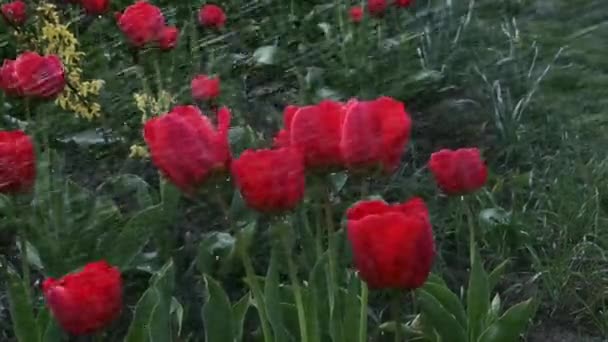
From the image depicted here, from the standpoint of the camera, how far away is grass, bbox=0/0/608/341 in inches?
76.2

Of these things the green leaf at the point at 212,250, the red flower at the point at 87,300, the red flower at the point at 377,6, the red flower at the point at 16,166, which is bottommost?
the green leaf at the point at 212,250

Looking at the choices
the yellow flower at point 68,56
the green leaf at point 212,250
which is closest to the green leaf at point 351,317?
the green leaf at point 212,250

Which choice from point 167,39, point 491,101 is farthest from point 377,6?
point 167,39

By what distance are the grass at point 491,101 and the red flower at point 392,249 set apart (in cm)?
86

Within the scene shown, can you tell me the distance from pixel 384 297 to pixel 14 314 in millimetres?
656

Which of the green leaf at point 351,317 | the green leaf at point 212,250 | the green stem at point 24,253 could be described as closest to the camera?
the green leaf at point 351,317

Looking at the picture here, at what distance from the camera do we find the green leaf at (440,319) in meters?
1.43

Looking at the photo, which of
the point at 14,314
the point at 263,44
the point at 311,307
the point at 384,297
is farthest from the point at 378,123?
the point at 263,44

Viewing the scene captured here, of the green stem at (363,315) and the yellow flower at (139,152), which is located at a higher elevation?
the green stem at (363,315)

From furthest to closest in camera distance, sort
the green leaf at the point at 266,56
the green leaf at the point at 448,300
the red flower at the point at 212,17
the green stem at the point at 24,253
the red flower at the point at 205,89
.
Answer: the green leaf at the point at 266,56, the red flower at the point at 212,17, the red flower at the point at 205,89, the green leaf at the point at 448,300, the green stem at the point at 24,253

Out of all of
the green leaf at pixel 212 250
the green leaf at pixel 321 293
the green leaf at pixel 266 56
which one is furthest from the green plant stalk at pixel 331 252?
the green leaf at pixel 266 56

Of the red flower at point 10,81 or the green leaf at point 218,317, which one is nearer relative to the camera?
the green leaf at point 218,317

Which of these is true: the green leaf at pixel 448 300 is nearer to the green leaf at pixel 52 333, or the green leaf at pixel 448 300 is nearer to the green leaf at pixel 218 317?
the green leaf at pixel 218 317

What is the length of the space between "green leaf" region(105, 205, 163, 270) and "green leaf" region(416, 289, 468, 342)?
520mm
